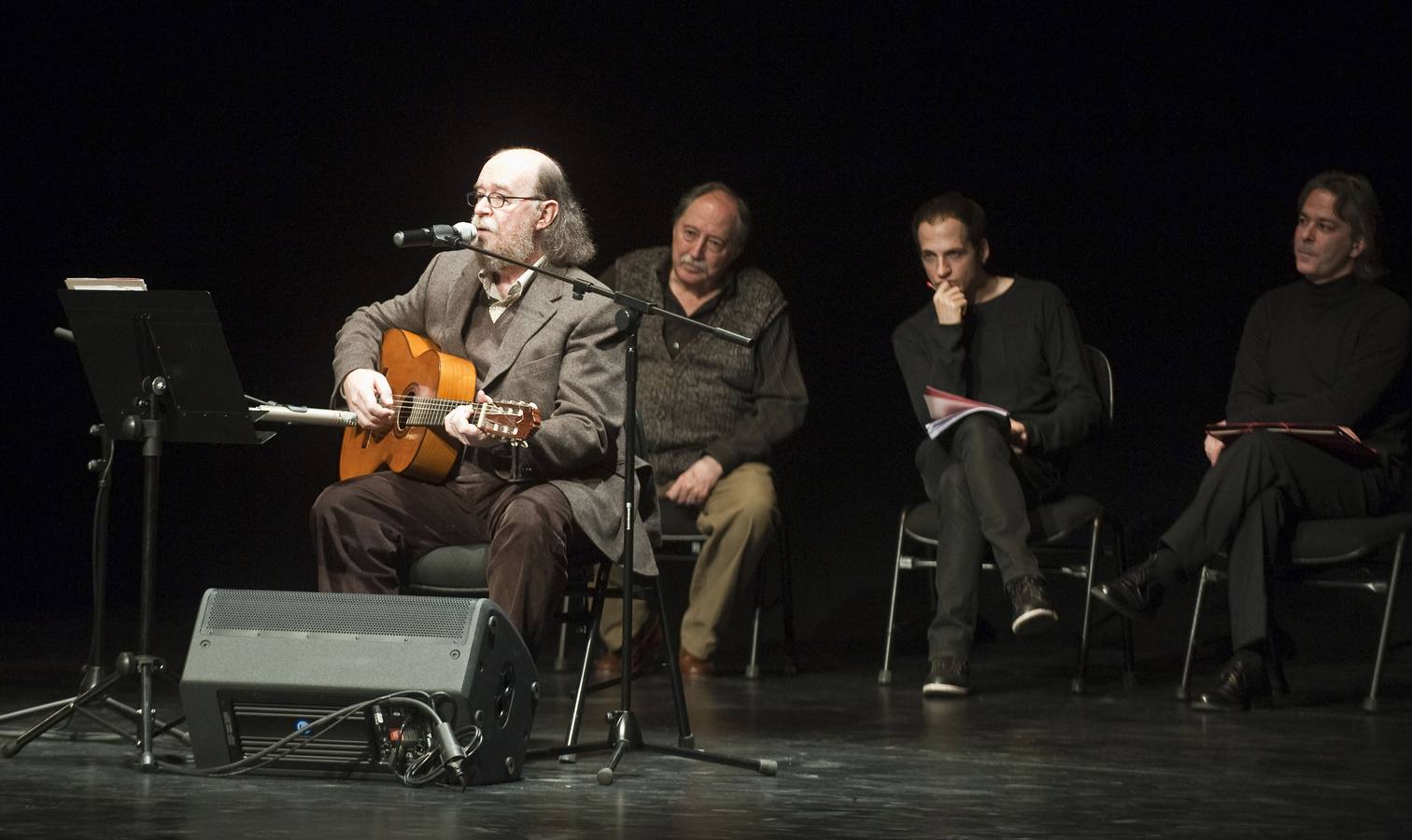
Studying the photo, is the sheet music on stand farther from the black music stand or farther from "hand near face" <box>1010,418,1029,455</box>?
"hand near face" <box>1010,418,1029,455</box>

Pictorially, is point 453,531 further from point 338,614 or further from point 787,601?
point 787,601

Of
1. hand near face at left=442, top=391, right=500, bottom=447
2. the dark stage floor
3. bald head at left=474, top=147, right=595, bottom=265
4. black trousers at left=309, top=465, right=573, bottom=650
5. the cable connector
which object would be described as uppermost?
bald head at left=474, top=147, right=595, bottom=265

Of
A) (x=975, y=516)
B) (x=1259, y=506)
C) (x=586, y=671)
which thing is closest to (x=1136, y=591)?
(x=1259, y=506)

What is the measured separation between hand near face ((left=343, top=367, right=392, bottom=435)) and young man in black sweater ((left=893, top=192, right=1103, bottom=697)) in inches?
62.1

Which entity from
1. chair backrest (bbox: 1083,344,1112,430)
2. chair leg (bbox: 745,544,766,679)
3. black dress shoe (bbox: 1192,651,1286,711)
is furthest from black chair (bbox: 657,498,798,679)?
black dress shoe (bbox: 1192,651,1286,711)

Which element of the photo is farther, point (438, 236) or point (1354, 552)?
point (1354, 552)

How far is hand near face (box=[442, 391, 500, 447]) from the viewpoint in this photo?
3.35m

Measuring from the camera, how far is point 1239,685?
411 centimetres

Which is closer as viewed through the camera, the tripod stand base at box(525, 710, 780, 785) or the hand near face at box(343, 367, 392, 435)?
the tripod stand base at box(525, 710, 780, 785)

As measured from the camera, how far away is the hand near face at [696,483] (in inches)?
188

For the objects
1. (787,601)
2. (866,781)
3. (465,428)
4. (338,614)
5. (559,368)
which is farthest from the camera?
(787,601)

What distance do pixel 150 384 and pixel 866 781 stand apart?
1.45 m

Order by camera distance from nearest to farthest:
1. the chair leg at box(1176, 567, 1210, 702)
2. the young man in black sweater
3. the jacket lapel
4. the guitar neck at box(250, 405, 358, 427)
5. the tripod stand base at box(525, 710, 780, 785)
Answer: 1. the tripod stand base at box(525, 710, 780, 785)
2. the guitar neck at box(250, 405, 358, 427)
3. the jacket lapel
4. the chair leg at box(1176, 567, 1210, 702)
5. the young man in black sweater

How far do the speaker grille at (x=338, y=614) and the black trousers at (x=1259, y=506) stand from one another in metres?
2.09
